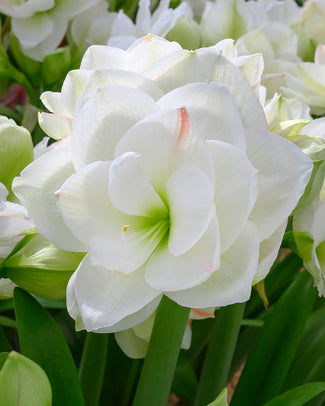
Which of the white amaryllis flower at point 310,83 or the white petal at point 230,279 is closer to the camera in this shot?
the white petal at point 230,279

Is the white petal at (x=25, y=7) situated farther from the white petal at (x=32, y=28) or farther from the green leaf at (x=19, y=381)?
the green leaf at (x=19, y=381)

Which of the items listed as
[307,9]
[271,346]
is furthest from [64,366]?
[307,9]

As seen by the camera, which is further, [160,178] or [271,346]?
[271,346]

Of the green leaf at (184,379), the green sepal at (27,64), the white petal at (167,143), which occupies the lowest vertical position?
the green leaf at (184,379)

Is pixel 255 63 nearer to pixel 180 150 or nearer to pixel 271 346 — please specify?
pixel 180 150

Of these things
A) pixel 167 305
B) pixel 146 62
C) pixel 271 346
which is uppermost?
pixel 146 62

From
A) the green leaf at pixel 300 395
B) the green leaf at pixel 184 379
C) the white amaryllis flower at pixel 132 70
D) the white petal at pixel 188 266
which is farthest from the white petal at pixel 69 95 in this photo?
the green leaf at pixel 184 379

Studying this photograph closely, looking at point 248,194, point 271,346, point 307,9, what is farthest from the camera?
point 307,9

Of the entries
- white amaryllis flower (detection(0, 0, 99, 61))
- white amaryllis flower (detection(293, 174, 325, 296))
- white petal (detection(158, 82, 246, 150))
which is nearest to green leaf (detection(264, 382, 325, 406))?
white amaryllis flower (detection(293, 174, 325, 296))
